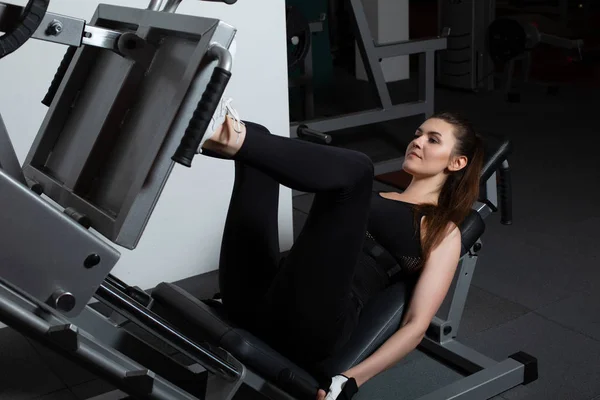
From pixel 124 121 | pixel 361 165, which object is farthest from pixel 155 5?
pixel 361 165

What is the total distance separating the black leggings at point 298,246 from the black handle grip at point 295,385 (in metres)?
0.08

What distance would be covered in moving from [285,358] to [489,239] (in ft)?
5.04

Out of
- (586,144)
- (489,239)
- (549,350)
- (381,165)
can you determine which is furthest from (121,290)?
(586,144)

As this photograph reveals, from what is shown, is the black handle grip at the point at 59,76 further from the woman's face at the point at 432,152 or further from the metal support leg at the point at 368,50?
the metal support leg at the point at 368,50

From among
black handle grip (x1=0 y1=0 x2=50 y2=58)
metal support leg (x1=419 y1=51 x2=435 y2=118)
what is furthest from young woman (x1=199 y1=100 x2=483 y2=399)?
metal support leg (x1=419 y1=51 x2=435 y2=118)

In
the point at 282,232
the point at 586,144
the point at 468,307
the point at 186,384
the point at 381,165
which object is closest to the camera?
the point at 186,384

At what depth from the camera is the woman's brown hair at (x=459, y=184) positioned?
6.79 feet

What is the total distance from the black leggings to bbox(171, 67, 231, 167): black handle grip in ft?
0.75

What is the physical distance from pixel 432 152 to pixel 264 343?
2.19 feet

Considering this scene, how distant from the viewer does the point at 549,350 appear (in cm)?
231

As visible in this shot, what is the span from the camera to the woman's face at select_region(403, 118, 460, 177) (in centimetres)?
210

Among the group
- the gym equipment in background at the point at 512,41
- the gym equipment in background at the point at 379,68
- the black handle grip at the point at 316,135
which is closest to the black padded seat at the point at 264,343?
the black handle grip at the point at 316,135

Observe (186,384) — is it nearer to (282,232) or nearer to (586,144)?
(282,232)

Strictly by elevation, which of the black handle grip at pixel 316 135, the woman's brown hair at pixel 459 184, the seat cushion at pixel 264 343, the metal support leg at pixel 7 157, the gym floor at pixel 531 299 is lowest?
the gym floor at pixel 531 299
